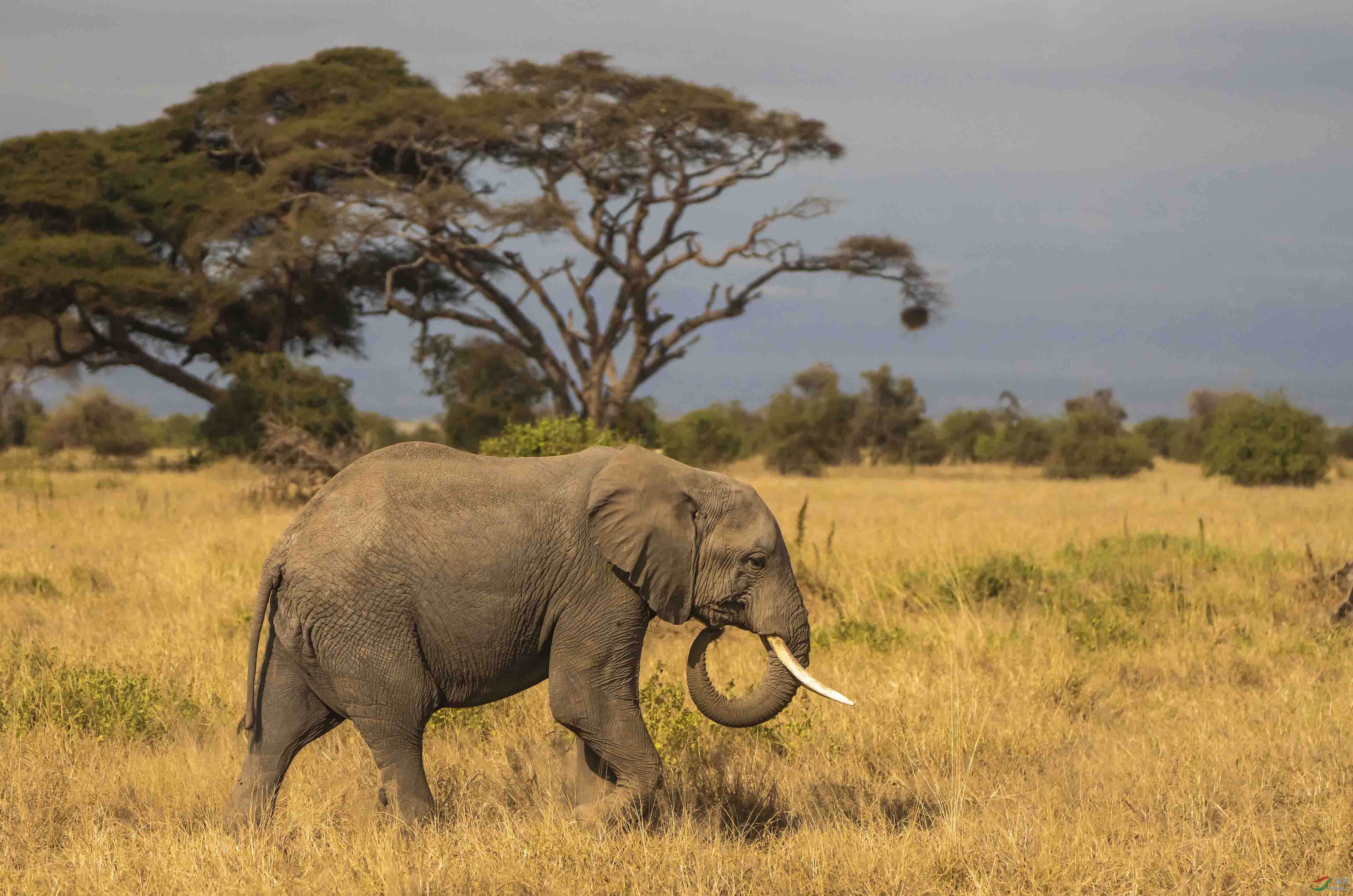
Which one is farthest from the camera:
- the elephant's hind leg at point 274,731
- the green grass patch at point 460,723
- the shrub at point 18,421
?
the shrub at point 18,421

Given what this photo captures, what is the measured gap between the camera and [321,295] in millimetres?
35688

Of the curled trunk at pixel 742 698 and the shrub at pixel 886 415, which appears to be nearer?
the curled trunk at pixel 742 698

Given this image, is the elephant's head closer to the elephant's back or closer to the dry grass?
the elephant's back

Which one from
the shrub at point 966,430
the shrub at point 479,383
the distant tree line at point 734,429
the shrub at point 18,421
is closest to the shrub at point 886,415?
the distant tree line at point 734,429

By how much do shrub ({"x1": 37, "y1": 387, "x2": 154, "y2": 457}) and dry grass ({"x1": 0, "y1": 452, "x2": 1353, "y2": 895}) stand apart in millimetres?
33324

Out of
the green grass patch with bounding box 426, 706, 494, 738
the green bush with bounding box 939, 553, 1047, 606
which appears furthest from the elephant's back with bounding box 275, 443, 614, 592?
the green bush with bounding box 939, 553, 1047, 606

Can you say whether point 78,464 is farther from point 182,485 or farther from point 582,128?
point 582,128

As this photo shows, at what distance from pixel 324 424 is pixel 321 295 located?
12.5 m

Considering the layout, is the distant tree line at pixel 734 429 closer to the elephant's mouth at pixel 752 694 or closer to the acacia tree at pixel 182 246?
the acacia tree at pixel 182 246

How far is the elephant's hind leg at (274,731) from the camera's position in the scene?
5109mm

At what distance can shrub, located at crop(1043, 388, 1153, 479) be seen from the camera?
38.4 m

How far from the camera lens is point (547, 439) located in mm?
11891

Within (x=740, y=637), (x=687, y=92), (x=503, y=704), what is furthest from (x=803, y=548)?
(x=687, y=92)

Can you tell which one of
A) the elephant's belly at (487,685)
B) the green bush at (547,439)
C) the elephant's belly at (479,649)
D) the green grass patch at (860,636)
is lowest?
the green grass patch at (860,636)
